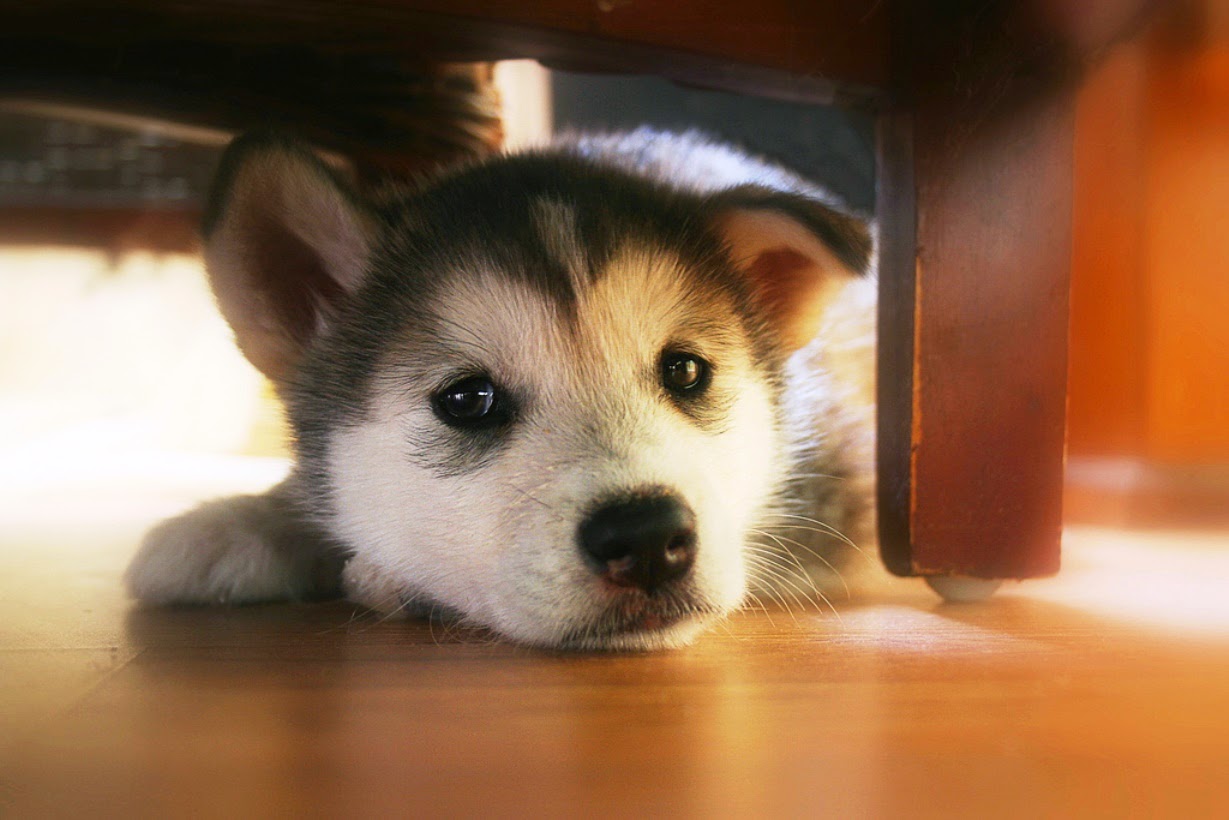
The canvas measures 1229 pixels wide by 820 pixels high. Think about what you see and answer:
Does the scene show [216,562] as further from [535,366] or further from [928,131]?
[928,131]

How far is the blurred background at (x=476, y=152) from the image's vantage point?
56.8 inches

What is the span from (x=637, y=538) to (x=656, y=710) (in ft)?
0.76

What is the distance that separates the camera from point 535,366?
1.50m

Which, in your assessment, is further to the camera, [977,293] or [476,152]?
[476,152]

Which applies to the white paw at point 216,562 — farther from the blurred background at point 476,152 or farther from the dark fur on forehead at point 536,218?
the dark fur on forehead at point 536,218

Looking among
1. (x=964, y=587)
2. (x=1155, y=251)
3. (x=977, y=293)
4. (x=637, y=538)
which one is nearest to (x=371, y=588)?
(x=637, y=538)

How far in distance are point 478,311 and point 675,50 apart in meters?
0.54

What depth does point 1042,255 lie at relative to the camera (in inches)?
61.2

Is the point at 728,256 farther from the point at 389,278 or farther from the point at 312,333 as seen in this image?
the point at 312,333

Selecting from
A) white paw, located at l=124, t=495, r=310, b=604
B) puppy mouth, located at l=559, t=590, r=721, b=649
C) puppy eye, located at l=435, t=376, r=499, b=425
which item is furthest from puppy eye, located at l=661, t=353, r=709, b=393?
white paw, located at l=124, t=495, r=310, b=604

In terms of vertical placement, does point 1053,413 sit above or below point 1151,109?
below

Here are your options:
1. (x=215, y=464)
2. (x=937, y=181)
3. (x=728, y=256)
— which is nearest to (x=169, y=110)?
(x=215, y=464)

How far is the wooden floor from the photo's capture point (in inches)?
35.0

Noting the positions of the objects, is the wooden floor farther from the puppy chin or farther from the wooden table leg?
the wooden table leg
